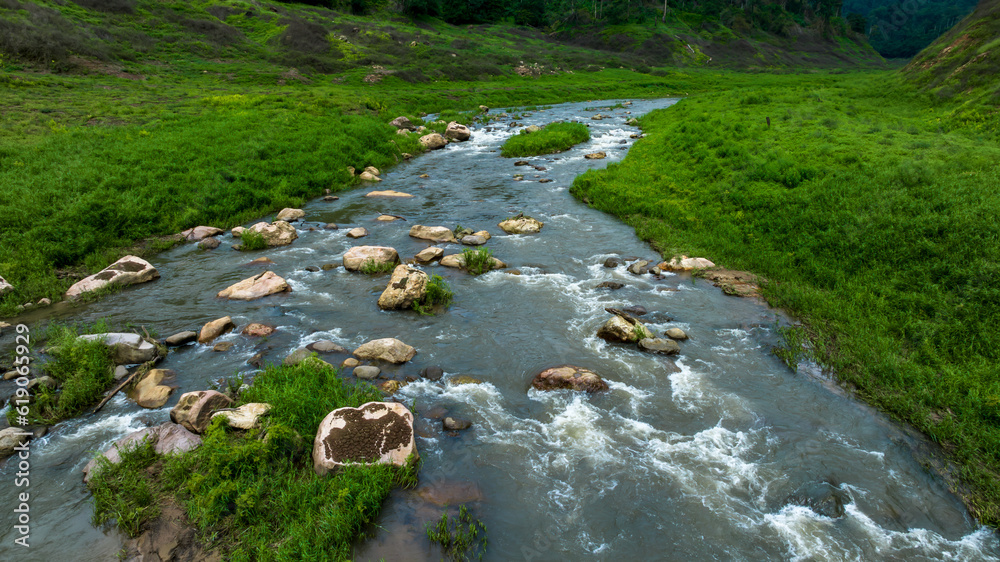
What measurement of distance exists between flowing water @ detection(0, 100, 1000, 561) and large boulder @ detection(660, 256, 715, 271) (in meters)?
1.01

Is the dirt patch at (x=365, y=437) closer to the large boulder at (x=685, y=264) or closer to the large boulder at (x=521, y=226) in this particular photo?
the large boulder at (x=685, y=264)

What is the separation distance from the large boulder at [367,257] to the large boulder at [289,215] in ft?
21.7

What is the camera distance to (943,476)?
865 cm

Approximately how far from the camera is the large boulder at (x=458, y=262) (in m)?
17.8

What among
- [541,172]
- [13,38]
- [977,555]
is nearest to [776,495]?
[977,555]

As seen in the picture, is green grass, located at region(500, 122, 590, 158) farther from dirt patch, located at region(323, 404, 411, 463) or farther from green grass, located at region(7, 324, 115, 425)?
dirt patch, located at region(323, 404, 411, 463)

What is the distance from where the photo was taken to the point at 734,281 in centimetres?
1622

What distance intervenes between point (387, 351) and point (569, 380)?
4613 millimetres

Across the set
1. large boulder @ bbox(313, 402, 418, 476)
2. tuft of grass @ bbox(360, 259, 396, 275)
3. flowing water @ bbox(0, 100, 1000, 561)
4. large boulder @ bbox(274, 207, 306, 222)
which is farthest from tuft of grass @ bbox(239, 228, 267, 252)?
large boulder @ bbox(313, 402, 418, 476)

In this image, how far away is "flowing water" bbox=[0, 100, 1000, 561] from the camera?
7.65 metres

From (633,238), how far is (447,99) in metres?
48.6

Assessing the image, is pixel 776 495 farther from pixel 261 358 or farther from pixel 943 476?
pixel 261 358

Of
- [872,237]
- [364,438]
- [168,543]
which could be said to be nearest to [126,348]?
[168,543]
